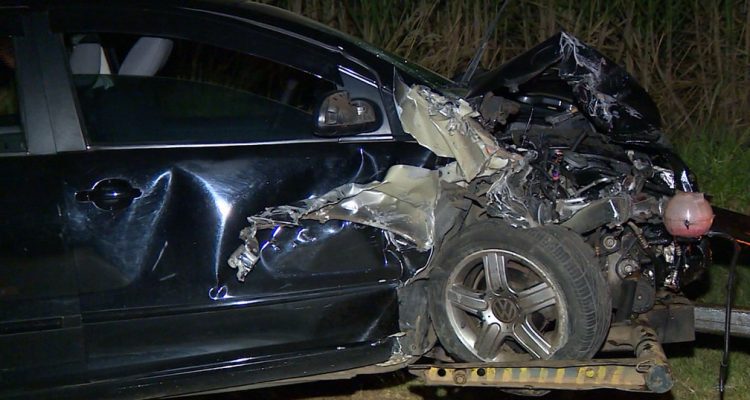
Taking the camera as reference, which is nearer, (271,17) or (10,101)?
(10,101)

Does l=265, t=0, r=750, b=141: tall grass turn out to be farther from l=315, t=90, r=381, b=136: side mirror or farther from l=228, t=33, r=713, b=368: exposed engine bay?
l=315, t=90, r=381, b=136: side mirror

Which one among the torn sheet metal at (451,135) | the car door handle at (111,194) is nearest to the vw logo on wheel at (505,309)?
the torn sheet metal at (451,135)

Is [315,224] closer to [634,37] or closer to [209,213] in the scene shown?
[209,213]

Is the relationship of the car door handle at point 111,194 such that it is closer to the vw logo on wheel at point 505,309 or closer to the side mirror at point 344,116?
the side mirror at point 344,116

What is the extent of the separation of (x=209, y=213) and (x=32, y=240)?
718 millimetres

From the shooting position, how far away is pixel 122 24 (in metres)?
4.11

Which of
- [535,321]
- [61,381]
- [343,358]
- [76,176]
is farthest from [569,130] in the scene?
[61,381]

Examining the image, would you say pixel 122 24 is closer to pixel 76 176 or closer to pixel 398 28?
pixel 76 176

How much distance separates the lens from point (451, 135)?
4.16m

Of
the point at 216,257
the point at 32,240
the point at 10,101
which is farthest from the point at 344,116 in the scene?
the point at 10,101

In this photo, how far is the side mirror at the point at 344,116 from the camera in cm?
403

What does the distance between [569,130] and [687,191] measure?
24.7 inches

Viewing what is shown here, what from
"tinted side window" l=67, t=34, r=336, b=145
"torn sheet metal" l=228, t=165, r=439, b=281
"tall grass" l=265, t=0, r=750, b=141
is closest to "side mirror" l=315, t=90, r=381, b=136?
"tinted side window" l=67, t=34, r=336, b=145

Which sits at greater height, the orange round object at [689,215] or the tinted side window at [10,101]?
the tinted side window at [10,101]
